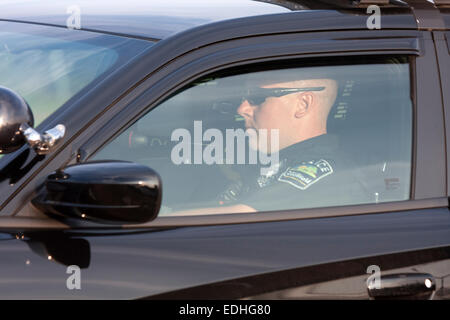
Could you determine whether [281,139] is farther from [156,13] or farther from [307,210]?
[156,13]

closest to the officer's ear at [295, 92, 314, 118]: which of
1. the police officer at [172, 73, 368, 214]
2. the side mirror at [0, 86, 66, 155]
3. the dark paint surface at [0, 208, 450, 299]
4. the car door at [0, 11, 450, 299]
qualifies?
the police officer at [172, 73, 368, 214]

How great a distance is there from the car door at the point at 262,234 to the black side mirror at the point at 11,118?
121mm

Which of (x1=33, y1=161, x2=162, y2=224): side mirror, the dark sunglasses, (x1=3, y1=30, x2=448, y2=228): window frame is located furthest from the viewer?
the dark sunglasses

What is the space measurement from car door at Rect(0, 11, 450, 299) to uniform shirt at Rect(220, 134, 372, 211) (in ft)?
0.17

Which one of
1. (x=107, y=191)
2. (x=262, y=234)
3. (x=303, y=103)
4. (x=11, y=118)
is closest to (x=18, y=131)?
(x=11, y=118)

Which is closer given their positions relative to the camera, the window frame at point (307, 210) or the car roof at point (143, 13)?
the window frame at point (307, 210)

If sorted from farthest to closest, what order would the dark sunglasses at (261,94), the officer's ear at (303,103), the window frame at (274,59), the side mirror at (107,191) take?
1. the officer's ear at (303,103)
2. the dark sunglasses at (261,94)
3. the window frame at (274,59)
4. the side mirror at (107,191)

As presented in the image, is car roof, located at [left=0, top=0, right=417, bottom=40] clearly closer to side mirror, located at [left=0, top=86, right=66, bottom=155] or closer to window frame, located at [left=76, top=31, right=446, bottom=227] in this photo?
window frame, located at [left=76, top=31, right=446, bottom=227]

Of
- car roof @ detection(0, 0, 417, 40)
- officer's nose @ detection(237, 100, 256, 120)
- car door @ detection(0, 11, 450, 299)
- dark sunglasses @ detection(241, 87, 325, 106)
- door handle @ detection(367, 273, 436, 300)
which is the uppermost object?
car roof @ detection(0, 0, 417, 40)

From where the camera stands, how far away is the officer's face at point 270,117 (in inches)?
88.0

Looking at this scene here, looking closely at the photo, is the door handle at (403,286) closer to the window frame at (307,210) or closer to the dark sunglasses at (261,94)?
the window frame at (307,210)

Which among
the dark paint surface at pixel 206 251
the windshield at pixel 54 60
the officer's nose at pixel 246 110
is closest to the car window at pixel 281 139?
the officer's nose at pixel 246 110

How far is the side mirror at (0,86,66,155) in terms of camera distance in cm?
183
